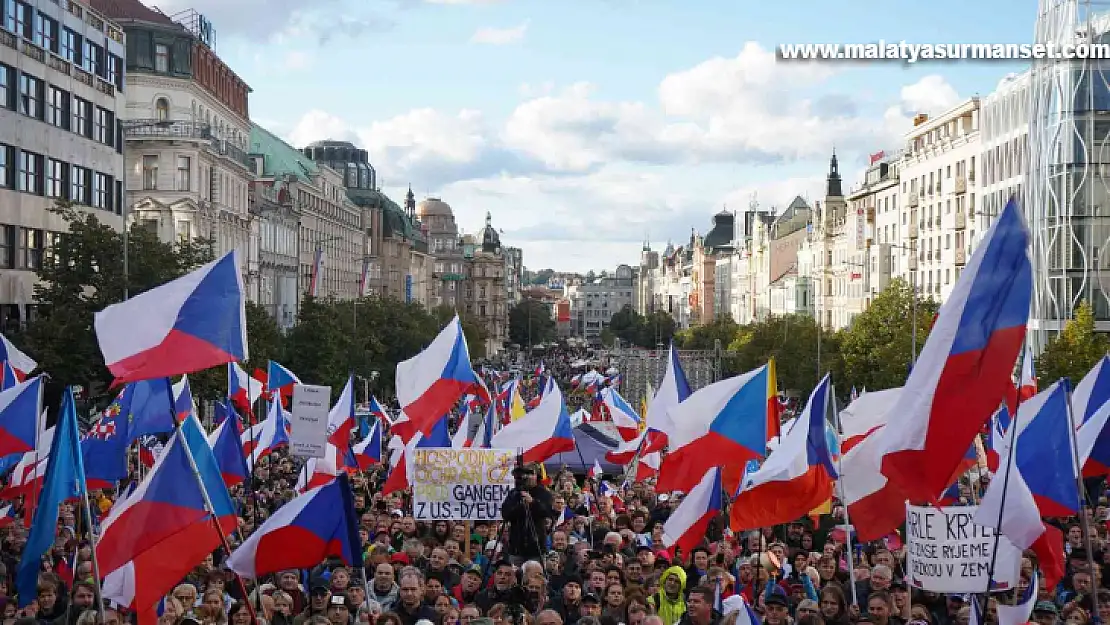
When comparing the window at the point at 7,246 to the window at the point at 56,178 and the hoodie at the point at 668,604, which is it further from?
the hoodie at the point at 668,604

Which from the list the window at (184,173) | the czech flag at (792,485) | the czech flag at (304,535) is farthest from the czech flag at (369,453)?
the window at (184,173)

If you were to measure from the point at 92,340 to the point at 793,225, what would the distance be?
118 meters

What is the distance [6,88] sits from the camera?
40.7m

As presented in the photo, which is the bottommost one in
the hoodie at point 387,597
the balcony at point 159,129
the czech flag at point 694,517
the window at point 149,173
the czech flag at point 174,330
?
the hoodie at point 387,597

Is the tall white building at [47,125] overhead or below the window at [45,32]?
below

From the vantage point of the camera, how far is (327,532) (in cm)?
1184

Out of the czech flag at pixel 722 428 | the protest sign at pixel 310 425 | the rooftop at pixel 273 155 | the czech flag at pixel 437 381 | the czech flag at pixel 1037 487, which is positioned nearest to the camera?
the czech flag at pixel 1037 487

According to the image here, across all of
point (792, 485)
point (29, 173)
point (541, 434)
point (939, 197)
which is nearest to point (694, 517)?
point (792, 485)

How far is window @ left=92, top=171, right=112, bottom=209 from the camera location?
48.4m

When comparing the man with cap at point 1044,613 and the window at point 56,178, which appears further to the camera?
the window at point 56,178

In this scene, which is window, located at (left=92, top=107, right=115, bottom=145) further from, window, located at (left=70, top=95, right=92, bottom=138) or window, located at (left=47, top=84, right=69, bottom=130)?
window, located at (left=47, top=84, right=69, bottom=130)

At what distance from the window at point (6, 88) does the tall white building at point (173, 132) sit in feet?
60.3

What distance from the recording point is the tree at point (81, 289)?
3419cm

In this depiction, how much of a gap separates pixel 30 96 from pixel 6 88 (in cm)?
163
